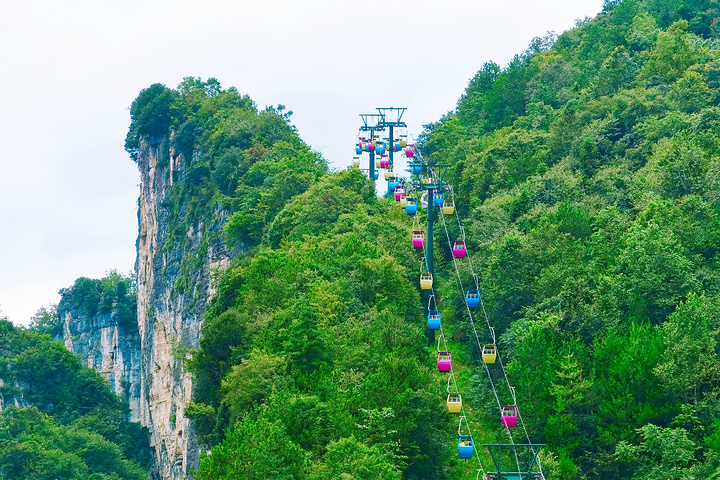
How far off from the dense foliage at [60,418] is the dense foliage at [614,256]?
34279 millimetres

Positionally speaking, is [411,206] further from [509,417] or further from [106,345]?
[106,345]

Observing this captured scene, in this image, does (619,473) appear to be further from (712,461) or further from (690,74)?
(690,74)

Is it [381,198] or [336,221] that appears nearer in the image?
[336,221]

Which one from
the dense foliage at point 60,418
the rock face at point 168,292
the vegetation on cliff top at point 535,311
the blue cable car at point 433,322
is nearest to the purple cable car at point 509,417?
the vegetation on cliff top at point 535,311

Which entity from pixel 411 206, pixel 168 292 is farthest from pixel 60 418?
pixel 411 206

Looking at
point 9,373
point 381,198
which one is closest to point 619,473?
point 381,198

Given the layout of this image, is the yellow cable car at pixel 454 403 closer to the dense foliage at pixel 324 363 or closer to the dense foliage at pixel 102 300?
the dense foliage at pixel 324 363

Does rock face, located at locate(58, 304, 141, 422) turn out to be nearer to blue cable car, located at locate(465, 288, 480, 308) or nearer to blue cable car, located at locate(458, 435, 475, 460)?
blue cable car, located at locate(465, 288, 480, 308)

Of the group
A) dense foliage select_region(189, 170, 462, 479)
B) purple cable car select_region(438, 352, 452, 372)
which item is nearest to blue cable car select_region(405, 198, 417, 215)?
dense foliage select_region(189, 170, 462, 479)

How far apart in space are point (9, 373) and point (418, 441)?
66.3 meters

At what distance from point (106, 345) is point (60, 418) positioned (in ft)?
78.3

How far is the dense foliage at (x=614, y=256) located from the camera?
4806cm

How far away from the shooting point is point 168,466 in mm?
97500

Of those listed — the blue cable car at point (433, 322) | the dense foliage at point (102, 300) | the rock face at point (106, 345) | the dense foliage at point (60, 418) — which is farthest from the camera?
the dense foliage at point (102, 300)
